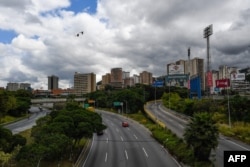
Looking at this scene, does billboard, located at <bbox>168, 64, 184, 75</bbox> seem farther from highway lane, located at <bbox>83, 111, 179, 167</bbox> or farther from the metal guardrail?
the metal guardrail

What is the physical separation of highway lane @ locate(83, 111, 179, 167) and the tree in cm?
417

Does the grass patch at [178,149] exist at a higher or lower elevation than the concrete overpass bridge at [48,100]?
lower

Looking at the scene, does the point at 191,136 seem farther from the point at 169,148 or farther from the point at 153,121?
the point at 153,121

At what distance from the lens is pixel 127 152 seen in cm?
4803

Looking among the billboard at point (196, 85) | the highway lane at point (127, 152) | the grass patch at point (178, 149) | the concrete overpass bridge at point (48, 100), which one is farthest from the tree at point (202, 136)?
the concrete overpass bridge at point (48, 100)

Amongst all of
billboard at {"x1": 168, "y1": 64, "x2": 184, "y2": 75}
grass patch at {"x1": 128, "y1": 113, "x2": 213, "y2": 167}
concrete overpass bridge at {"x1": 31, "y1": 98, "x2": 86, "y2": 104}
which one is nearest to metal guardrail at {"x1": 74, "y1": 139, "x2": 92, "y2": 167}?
grass patch at {"x1": 128, "y1": 113, "x2": 213, "y2": 167}

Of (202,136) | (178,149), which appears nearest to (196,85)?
(178,149)

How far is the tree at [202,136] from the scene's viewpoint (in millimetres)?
35812

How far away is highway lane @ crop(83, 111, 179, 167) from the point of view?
40406 mm

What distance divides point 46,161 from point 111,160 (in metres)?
8.60

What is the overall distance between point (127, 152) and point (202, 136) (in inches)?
611

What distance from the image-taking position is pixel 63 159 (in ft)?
136

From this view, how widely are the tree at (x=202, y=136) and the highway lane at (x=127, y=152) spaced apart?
13.7 ft

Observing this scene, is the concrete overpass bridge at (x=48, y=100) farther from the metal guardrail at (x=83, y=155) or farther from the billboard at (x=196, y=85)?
the metal guardrail at (x=83, y=155)
